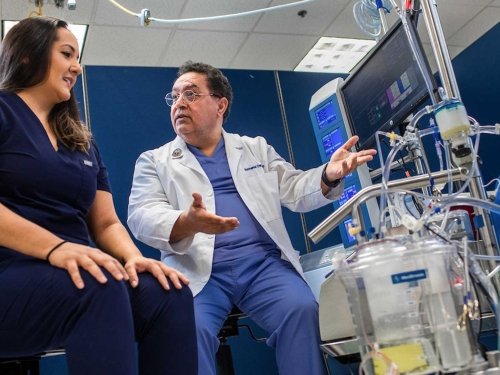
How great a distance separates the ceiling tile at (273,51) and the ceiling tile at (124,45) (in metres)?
0.71

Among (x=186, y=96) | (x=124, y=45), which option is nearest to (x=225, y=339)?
(x=186, y=96)

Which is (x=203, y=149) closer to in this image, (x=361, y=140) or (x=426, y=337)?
(x=361, y=140)

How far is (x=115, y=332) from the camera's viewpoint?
0.97m

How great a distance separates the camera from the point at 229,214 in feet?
6.06

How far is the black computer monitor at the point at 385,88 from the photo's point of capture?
1869 mm

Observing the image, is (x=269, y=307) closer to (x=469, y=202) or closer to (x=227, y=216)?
(x=227, y=216)

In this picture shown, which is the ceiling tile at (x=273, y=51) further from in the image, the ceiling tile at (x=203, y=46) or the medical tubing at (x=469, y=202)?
the medical tubing at (x=469, y=202)

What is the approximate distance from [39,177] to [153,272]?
0.34 metres

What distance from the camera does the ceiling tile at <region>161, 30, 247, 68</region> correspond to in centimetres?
407

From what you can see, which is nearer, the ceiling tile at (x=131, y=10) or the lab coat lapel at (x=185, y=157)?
the lab coat lapel at (x=185, y=157)

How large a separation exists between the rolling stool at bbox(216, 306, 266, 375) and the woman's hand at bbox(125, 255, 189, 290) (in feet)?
1.86

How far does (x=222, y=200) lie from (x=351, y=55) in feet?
10.9

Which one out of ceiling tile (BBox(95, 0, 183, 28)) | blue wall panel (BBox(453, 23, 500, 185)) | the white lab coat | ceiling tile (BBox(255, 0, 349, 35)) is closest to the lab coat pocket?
the white lab coat

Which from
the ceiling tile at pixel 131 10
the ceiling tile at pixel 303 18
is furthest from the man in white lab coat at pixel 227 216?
the ceiling tile at pixel 303 18
